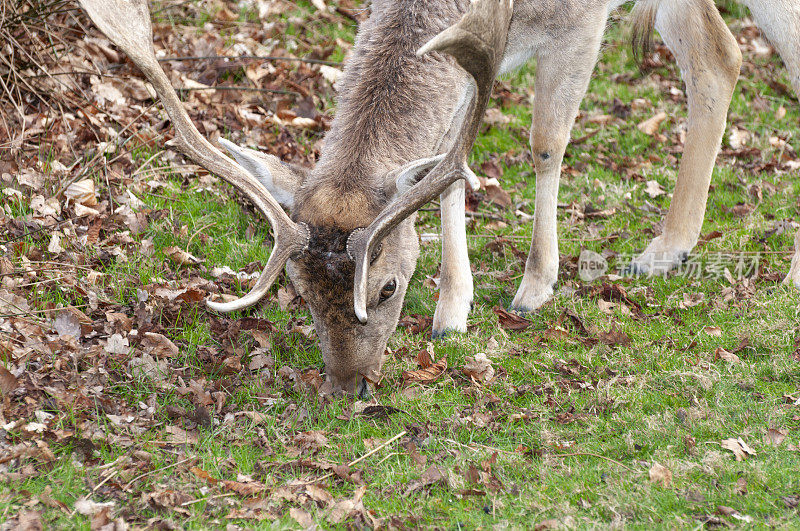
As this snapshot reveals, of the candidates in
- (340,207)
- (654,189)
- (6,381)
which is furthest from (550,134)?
(6,381)

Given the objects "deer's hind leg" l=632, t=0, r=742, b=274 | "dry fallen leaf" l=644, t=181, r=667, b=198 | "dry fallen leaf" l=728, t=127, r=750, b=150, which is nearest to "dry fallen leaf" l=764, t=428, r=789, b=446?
"deer's hind leg" l=632, t=0, r=742, b=274

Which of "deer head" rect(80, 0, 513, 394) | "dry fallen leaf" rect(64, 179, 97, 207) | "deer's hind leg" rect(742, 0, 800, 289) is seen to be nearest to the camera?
"deer head" rect(80, 0, 513, 394)

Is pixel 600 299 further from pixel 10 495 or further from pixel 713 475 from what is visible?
pixel 10 495

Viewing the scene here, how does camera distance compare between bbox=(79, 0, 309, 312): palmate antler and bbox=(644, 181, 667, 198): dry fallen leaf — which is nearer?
bbox=(79, 0, 309, 312): palmate antler

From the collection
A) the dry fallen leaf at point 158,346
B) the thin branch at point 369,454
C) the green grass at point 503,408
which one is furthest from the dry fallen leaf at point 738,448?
the dry fallen leaf at point 158,346

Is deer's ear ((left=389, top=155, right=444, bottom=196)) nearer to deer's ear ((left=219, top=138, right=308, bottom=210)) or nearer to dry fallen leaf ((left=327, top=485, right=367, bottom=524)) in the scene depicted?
deer's ear ((left=219, top=138, right=308, bottom=210))

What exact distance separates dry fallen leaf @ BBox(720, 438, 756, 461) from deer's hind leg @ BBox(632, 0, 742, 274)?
8.63 feet

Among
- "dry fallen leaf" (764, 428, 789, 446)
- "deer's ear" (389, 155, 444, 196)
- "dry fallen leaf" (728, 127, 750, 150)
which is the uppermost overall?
"deer's ear" (389, 155, 444, 196)

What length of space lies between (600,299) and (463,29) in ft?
9.37

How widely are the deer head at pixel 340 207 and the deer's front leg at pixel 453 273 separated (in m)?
1.11

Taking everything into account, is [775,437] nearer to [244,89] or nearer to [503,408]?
[503,408]

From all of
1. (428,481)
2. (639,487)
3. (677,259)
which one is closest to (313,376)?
(428,481)

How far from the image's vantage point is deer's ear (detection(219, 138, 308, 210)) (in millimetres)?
5227

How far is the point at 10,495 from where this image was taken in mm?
4273
